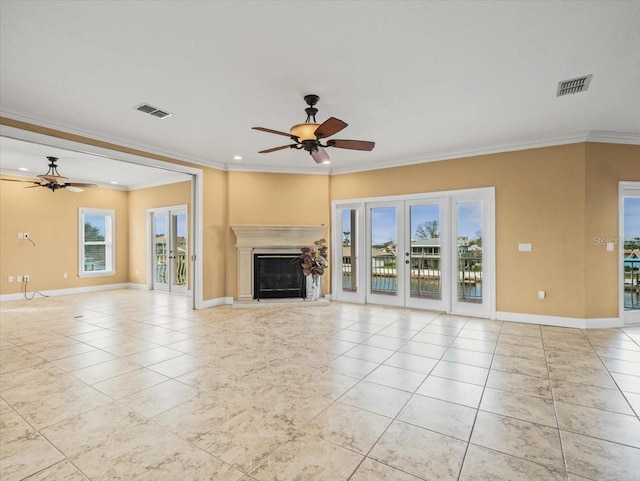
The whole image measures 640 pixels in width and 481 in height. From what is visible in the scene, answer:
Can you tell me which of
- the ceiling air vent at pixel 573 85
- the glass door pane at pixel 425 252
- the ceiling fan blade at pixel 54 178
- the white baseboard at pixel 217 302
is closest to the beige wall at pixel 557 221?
the glass door pane at pixel 425 252

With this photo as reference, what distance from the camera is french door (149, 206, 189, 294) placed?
27.2 ft

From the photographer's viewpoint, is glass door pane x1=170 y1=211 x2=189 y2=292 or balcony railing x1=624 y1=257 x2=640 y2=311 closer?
balcony railing x1=624 y1=257 x2=640 y2=311

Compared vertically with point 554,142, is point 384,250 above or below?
below

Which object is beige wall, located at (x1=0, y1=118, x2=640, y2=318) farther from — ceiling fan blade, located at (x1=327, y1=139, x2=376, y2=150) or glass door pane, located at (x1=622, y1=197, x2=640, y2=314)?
ceiling fan blade, located at (x1=327, y1=139, x2=376, y2=150)

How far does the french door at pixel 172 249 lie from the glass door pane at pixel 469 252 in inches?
242

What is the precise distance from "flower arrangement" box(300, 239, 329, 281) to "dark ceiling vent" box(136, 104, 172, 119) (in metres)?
3.46

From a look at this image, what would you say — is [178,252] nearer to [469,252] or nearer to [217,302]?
[217,302]

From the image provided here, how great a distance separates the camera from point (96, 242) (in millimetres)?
8875

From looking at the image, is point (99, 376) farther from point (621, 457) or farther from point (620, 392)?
point (620, 392)

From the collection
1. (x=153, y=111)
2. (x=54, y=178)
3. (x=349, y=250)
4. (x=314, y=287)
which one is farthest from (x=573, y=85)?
(x=54, y=178)

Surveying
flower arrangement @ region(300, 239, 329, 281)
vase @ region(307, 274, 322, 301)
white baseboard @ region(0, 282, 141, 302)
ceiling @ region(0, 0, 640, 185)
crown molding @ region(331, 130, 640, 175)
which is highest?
ceiling @ region(0, 0, 640, 185)

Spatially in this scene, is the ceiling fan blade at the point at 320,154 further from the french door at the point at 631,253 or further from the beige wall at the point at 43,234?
the beige wall at the point at 43,234

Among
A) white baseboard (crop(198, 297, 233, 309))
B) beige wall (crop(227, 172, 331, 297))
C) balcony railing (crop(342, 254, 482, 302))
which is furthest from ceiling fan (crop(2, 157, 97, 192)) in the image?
balcony railing (crop(342, 254, 482, 302))

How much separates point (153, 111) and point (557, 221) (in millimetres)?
5802
